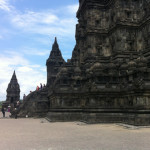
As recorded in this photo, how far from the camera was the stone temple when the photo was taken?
85.3ft

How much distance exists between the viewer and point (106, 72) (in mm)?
31078

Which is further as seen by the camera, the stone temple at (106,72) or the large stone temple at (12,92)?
the large stone temple at (12,92)

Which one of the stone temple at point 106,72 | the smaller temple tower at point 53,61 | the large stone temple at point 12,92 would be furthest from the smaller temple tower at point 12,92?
the stone temple at point 106,72

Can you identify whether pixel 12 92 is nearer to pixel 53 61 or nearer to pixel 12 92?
pixel 12 92

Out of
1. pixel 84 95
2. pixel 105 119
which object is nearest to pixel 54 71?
pixel 84 95

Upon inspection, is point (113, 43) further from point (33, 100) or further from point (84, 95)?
point (33, 100)

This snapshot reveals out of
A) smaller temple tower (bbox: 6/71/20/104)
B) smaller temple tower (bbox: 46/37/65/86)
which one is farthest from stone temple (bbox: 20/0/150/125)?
smaller temple tower (bbox: 6/71/20/104)

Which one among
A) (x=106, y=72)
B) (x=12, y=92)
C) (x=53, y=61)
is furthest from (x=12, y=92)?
(x=106, y=72)

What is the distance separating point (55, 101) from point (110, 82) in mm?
9513

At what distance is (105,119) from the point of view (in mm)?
27922

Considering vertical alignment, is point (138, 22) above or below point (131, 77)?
above

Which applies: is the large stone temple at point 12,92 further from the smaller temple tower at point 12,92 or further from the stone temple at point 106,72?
the stone temple at point 106,72

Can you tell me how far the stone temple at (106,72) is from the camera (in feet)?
85.3

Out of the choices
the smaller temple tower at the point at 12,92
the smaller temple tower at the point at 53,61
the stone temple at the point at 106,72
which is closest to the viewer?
the stone temple at the point at 106,72
